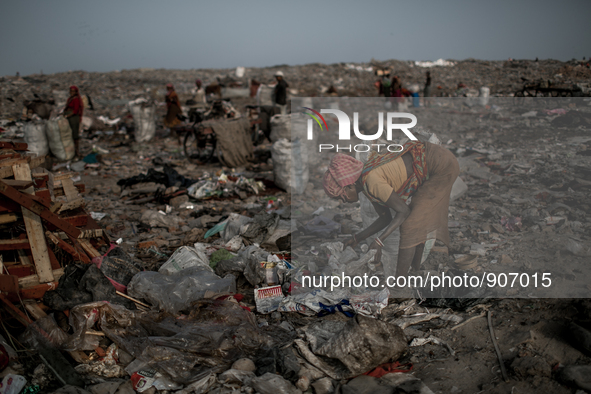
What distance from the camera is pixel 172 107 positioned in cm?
1055

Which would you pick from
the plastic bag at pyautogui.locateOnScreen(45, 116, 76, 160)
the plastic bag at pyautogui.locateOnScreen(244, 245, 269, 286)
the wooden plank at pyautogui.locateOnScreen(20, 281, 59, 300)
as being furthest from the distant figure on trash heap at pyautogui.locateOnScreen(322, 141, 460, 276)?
the plastic bag at pyautogui.locateOnScreen(45, 116, 76, 160)

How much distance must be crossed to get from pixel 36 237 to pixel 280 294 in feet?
6.74

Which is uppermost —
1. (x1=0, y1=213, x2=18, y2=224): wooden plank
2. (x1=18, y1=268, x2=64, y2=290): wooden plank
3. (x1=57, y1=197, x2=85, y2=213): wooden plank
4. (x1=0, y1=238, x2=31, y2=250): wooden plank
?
(x1=0, y1=213, x2=18, y2=224): wooden plank

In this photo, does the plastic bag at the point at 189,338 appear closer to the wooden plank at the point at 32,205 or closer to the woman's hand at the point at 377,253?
the wooden plank at the point at 32,205

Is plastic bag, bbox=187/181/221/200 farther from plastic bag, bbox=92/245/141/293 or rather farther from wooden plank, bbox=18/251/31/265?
wooden plank, bbox=18/251/31/265

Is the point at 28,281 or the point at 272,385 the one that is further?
the point at 28,281

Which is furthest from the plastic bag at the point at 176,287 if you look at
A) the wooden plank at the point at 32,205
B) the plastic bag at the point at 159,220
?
the plastic bag at the point at 159,220

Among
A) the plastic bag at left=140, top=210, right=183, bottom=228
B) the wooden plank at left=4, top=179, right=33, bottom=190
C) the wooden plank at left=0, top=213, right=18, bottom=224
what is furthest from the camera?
the plastic bag at left=140, top=210, right=183, bottom=228

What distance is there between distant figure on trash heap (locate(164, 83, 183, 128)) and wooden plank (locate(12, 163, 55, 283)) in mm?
7759

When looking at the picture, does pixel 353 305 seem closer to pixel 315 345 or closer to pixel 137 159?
pixel 315 345

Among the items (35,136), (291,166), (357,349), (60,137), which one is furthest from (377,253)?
(35,136)

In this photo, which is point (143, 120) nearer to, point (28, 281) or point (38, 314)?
point (28, 281)

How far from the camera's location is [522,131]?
727 centimetres

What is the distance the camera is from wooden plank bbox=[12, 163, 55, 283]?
293 cm
